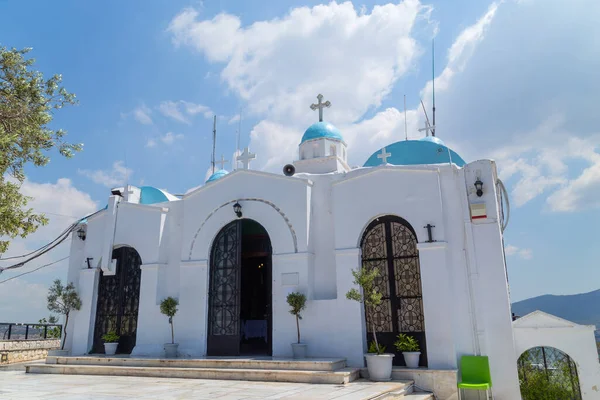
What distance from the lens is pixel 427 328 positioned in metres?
9.18

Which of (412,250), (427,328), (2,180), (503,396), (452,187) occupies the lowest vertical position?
(503,396)

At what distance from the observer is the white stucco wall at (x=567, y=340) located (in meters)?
8.53

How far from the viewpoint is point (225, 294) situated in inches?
454

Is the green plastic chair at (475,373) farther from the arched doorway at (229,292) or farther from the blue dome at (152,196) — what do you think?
the blue dome at (152,196)

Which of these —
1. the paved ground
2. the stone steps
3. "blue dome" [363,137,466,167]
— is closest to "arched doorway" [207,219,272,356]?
the stone steps

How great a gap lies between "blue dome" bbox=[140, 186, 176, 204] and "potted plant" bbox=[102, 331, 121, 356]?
412cm

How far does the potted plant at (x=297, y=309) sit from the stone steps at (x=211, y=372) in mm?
890

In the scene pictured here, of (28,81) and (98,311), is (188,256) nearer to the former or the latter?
(98,311)

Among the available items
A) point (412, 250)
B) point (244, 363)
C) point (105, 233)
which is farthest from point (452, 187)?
point (105, 233)

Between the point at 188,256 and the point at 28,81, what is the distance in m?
6.00

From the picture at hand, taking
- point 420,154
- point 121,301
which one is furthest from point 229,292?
point 420,154

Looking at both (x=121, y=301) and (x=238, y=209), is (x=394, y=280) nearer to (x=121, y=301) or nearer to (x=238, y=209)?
(x=238, y=209)

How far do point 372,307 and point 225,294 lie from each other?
3.76 m

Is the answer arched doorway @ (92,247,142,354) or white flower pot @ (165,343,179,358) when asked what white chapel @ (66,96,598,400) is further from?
white flower pot @ (165,343,179,358)
